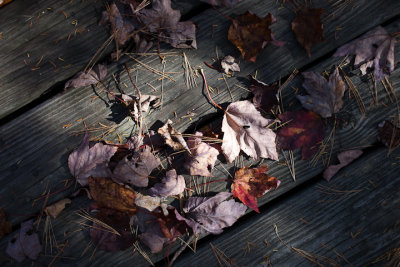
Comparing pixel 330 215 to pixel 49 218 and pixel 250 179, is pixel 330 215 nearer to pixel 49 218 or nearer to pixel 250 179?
pixel 250 179

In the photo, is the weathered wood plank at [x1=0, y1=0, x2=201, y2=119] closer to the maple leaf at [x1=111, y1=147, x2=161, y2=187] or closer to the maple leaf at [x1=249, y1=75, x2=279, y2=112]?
the maple leaf at [x1=111, y1=147, x2=161, y2=187]

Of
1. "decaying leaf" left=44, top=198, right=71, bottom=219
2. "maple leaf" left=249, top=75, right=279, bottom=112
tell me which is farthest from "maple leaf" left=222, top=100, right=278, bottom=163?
"decaying leaf" left=44, top=198, right=71, bottom=219

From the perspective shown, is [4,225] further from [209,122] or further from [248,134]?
[248,134]

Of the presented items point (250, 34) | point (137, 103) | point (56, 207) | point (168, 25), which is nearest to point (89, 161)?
point (56, 207)

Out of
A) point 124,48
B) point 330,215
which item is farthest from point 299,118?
point 124,48

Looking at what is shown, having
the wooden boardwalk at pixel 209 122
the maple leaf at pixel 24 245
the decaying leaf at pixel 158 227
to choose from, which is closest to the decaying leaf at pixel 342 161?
the wooden boardwalk at pixel 209 122

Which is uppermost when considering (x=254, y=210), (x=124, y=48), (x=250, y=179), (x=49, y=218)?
(x=124, y=48)

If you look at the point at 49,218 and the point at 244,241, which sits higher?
the point at 49,218
